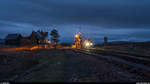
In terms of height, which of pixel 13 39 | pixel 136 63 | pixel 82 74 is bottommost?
pixel 82 74

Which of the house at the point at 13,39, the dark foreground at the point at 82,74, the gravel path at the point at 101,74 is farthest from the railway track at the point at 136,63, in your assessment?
the house at the point at 13,39

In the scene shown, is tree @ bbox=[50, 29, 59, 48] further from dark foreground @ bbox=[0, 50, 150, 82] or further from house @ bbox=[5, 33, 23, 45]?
dark foreground @ bbox=[0, 50, 150, 82]

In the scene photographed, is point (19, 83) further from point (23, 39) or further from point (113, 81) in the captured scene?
point (23, 39)

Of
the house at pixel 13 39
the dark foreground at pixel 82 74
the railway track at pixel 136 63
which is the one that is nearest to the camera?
the dark foreground at pixel 82 74

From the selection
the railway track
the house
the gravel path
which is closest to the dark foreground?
the gravel path

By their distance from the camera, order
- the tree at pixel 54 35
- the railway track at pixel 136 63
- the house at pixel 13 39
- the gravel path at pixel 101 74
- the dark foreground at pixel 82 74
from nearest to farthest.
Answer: the gravel path at pixel 101 74 → the dark foreground at pixel 82 74 → the railway track at pixel 136 63 → the house at pixel 13 39 → the tree at pixel 54 35

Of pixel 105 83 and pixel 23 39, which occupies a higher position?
pixel 23 39

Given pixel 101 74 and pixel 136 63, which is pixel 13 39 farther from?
pixel 101 74

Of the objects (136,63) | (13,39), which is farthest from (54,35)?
(136,63)

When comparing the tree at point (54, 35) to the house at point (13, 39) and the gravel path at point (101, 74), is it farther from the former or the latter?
the gravel path at point (101, 74)

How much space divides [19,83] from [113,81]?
643 cm

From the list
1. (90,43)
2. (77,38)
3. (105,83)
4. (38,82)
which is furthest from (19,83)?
(77,38)

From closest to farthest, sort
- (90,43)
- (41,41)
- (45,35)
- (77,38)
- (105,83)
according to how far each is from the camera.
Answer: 1. (105,83)
2. (90,43)
3. (77,38)
4. (41,41)
5. (45,35)

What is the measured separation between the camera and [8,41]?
74.1m
